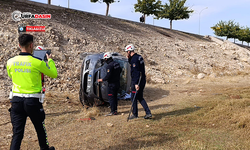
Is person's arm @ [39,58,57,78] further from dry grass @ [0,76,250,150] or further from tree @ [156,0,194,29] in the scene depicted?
tree @ [156,0,194,29]

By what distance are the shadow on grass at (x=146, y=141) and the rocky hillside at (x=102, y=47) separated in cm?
661

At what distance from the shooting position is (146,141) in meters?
4.58

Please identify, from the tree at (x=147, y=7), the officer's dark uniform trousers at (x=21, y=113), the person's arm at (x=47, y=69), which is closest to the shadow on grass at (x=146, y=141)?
the officer's dark uniform trousers at (x=21, y=113)

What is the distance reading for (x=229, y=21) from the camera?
4994 cm

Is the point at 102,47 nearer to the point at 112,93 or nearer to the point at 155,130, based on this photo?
the point at 112,93

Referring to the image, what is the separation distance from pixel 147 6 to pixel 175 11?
5.57 m

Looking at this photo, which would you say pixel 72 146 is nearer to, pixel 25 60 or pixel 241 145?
pixel 25 60

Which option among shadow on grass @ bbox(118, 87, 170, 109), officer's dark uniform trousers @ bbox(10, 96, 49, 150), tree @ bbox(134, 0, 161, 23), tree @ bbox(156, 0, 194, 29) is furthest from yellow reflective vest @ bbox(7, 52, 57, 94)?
tree @ bbox(156, 0, 194, 29)

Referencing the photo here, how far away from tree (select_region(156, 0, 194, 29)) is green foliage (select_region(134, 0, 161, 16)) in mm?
2105

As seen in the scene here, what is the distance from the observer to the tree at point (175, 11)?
36.9 meters

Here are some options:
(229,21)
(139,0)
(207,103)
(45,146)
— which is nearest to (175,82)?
(207,103)

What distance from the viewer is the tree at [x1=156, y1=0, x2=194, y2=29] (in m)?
36.9

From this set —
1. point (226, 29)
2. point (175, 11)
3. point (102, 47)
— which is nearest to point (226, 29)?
point (226, 29)

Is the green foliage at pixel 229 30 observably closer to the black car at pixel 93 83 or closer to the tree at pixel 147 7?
the tree at pixel 147 7
